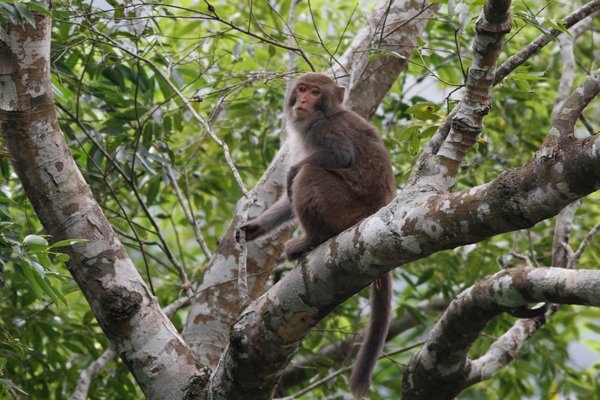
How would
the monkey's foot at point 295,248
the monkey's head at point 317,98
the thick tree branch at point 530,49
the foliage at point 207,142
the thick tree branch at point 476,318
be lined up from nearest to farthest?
1. the thick tree branch at point 476,318
2. the thick tree branch at point 530,49
3. the monkey's foot at point 295,248
4. the foliage at point 207,142
5. the monkey's head at point 317,98

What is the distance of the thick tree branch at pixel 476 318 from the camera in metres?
2.97

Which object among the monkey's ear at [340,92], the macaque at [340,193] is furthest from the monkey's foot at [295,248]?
the monkey's ear at [340,92]

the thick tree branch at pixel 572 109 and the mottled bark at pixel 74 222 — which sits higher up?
the mottled bark at pixel 74 222

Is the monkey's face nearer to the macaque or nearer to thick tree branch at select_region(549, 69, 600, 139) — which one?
the macaque

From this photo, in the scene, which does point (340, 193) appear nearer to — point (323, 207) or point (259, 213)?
point (323, 207)

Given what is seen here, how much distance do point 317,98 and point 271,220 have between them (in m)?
0.87

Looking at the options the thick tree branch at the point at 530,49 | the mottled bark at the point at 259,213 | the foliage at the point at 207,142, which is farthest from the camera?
the mottled bark at the point at 259,213

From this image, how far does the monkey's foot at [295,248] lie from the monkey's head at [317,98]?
0.97m

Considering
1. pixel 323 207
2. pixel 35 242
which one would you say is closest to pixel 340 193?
pixel 323 207

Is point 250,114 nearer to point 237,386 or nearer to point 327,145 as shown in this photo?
point 327,145

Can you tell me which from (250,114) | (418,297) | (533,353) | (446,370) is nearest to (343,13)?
(250,114)

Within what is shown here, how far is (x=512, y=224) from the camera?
8.77 feet

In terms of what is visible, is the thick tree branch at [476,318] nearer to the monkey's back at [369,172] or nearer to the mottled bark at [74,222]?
the monkey's back at [369,172]

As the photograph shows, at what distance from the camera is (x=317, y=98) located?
5.22 m
